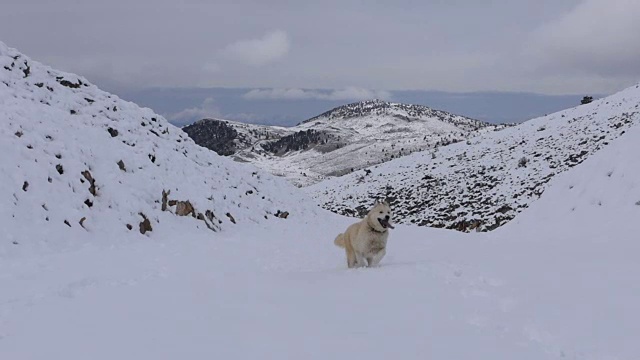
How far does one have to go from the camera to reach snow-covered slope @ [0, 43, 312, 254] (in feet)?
43.0

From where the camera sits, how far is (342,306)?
22.1 feet

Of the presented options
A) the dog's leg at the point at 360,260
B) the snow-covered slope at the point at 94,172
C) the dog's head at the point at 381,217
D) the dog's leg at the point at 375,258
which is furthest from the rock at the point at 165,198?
the dog's head at the point at 381,217

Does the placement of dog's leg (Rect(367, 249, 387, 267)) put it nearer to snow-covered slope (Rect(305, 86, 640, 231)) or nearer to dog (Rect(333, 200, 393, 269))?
dog (Rect(333, 200, 393, 269))

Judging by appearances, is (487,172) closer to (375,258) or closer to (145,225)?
(145,225)

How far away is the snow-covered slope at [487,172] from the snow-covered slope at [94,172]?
37.6 feet

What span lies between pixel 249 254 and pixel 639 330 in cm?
1109

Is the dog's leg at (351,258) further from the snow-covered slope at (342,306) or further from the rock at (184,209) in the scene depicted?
the rock at (184,209)

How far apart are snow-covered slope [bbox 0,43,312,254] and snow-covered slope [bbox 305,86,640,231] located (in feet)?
37.6

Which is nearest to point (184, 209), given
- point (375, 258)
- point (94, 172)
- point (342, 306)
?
point (94, 172)

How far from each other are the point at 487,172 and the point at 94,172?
95.2ft

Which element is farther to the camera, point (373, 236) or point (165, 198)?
point (165, 198)

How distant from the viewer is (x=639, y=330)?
503 cm

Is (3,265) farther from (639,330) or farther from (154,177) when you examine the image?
(639,330)

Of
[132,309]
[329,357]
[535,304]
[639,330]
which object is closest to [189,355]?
[329,357]
